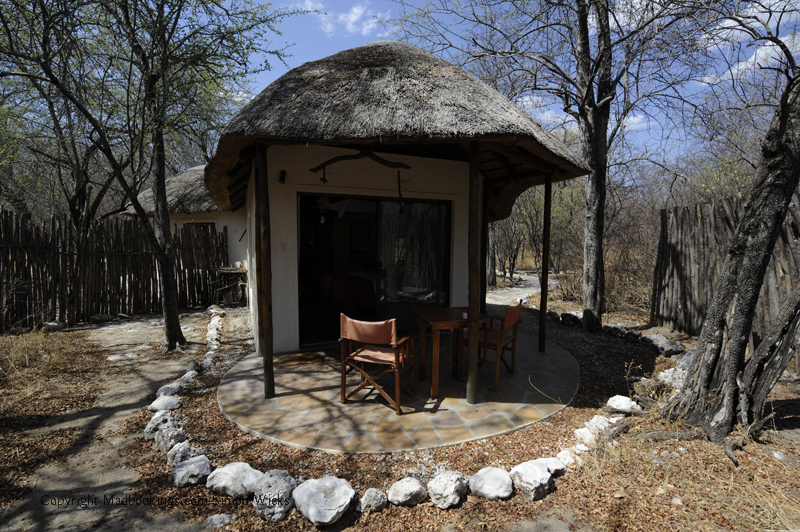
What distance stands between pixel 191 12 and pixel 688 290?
8875mm

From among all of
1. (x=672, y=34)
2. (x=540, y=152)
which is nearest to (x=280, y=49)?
(x=540, y=152)

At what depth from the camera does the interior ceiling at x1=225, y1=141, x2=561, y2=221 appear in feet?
14.3

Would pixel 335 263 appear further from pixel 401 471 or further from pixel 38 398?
pixel 401 471

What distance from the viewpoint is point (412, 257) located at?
592cm

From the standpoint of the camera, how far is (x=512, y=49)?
6.53 m

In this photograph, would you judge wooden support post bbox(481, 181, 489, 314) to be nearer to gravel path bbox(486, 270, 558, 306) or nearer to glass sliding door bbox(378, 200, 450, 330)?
glass sliding door bbox(378, 200, 450, 330)

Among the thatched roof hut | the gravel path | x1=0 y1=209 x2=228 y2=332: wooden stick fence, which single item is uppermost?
the thatched roof hut

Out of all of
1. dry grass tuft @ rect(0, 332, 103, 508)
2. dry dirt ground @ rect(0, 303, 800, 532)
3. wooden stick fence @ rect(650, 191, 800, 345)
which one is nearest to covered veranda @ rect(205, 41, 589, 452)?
dry dirt ground @ rect(0, 303, 800, 532)

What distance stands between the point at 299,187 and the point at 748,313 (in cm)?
482

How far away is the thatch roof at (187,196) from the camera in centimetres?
1049

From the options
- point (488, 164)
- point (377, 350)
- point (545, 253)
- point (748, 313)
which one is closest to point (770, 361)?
point (748, 313)

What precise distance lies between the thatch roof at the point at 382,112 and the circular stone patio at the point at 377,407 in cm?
249

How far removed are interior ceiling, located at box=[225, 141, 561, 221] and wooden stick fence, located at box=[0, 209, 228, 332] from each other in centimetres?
275

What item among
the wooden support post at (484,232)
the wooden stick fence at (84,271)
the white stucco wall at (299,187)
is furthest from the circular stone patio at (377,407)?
the wooden stick fence at (84,271)
